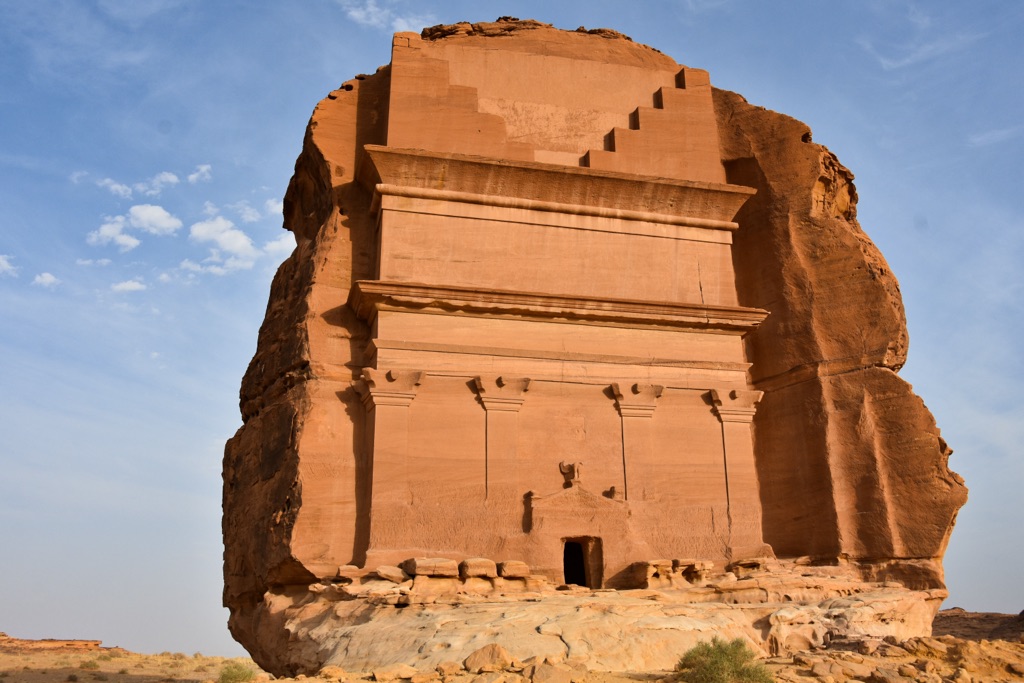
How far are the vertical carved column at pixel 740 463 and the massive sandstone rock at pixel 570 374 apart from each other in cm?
4

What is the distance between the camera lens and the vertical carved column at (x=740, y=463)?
558 inches

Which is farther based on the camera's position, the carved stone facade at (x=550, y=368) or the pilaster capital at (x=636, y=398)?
the pilaster capital at (x=636, y=398)

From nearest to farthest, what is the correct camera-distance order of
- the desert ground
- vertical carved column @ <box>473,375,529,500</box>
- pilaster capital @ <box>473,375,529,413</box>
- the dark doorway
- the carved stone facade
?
1. the desert ground
2. the carved stone facade
3. vertical carved column @ <box>473,375,529,500</box>
4. pilaster capital @ <box>473,375,529,413</box>
5. the dark doorway

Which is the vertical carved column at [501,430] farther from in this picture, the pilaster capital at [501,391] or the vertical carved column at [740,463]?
the vertical carved column at [740,463]

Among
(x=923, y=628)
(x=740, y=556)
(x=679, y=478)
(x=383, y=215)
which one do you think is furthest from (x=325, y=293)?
(x=923, y=628)

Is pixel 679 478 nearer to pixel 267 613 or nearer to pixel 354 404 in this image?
pixel 354 404

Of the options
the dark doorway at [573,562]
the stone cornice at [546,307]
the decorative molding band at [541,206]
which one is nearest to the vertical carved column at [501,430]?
the stone cornice at [546,307]

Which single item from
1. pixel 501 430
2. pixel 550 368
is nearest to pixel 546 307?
pixel 550 368

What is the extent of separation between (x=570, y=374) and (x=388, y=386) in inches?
102

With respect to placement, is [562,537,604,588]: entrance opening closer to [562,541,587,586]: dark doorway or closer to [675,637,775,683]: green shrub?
[562,541,587,586]: dark doorway

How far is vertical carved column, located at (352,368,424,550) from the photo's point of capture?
12.7 m

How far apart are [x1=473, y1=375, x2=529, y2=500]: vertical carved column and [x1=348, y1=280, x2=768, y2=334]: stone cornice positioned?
1.04 meters

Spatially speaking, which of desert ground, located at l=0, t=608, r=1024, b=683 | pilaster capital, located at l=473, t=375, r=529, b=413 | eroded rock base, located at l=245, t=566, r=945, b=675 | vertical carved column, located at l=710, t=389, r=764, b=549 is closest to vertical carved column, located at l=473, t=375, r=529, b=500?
pilaster capital, located at l=473, t=375, r=529, b=413

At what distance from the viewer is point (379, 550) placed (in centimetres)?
1248
